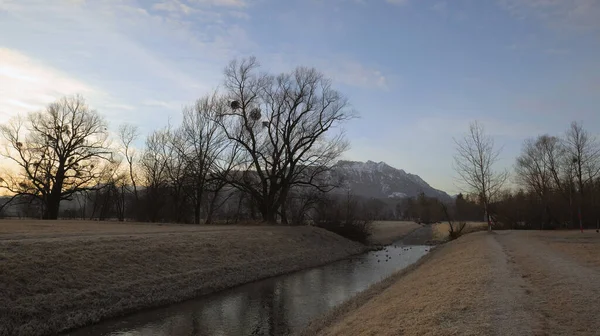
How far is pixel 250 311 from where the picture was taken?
14.5m

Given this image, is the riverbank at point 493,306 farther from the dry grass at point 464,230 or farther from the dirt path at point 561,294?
the dry grass at point 464,230

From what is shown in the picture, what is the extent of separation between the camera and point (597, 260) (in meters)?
15.2

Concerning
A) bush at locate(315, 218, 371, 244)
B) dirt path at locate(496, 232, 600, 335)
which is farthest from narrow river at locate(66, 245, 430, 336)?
bush at locate(315, 218, 371, 244)

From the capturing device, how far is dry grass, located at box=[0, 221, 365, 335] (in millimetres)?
11430

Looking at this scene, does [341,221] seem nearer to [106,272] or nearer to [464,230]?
[464,230]

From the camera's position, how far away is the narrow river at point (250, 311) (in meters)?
11.9

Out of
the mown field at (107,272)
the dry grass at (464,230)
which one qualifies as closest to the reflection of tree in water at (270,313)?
the mown field at (107,272)

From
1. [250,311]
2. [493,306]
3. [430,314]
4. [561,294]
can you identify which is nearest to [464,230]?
[250,311]

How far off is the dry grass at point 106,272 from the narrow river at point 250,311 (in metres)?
0.80

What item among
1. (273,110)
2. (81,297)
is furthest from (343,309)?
(273,110)

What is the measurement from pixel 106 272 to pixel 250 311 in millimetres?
5806

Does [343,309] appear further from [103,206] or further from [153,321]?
[103,206]

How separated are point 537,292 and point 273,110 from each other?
37.3 meters

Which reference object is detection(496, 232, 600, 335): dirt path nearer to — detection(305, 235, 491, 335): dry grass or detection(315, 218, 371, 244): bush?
detection(305, 235, 491, 335): dry grass
